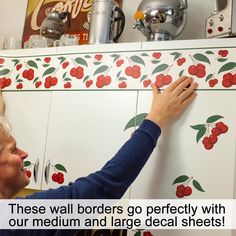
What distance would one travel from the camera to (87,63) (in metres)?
1.37

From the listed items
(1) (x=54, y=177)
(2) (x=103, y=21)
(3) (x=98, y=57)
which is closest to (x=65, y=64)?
(3) (x=98, y=57)

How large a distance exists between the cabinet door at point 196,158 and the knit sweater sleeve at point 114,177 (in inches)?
5.5

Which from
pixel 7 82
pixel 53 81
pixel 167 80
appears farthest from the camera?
pixel 7 82

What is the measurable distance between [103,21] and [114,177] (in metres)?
0.78

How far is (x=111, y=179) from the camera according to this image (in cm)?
98

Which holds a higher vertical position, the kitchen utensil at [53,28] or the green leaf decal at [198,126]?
the kitchen utensil at [53,28]

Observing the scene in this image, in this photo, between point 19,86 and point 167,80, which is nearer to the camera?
point 167,80

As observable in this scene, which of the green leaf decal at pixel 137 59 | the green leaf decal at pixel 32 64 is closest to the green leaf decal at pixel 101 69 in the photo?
the green leaf decal at pixel 137 59

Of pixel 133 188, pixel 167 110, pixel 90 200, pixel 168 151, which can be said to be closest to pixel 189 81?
pixel 167 110

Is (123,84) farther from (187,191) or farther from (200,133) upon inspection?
(187,191)

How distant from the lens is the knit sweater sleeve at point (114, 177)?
3.14 feet

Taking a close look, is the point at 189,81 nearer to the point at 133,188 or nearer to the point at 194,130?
the point at 194,130

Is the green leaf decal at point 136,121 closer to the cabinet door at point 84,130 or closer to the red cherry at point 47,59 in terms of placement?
the cabinet door at point 84,130

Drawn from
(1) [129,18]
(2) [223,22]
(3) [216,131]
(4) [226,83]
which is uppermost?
(1) [129,18]
